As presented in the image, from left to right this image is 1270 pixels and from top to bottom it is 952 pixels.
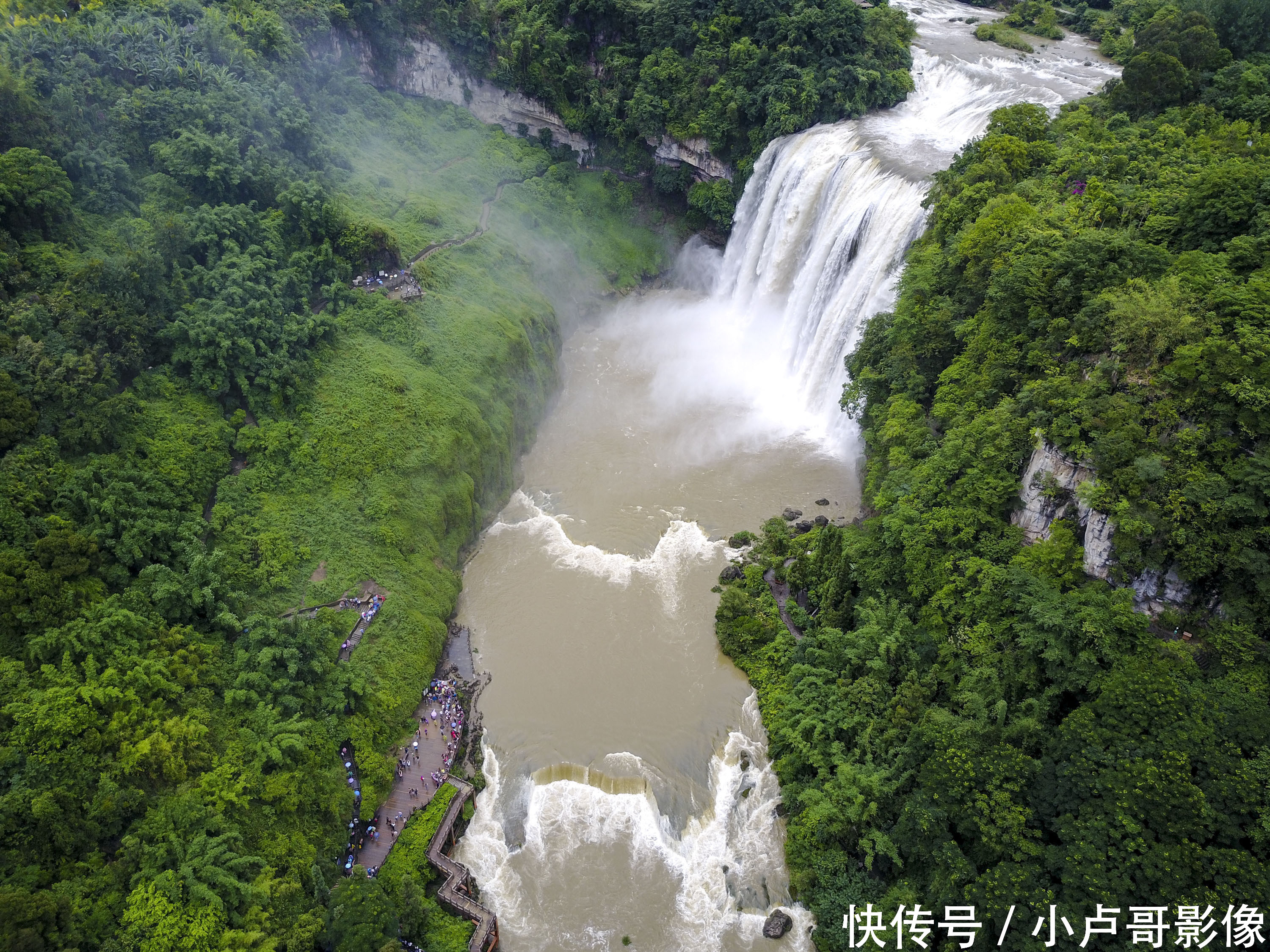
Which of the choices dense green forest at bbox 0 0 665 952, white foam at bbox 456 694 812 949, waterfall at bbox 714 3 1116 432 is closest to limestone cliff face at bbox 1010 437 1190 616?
white foam at bbox 456 694 812 949

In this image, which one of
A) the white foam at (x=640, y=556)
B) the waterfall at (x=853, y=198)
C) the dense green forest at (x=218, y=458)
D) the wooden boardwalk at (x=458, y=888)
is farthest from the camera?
the waterfall at (x=853, y=198)

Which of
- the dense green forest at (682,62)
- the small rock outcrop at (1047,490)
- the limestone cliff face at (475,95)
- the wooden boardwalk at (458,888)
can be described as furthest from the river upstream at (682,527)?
the limestone cliff face at (475,95)

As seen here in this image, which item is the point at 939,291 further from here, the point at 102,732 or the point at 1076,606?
the point at 102,732

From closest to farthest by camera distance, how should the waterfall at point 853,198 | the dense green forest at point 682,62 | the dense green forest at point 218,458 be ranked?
the dense green forest at point 218,458, the waterfall at point 853,198, the dense green forest at point 682,62

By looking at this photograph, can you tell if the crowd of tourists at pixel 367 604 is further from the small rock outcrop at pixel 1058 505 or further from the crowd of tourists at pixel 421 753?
the small rock outcrop at pixel 1058 505

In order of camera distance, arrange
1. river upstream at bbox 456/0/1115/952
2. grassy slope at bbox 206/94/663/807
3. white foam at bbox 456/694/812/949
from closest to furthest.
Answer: white foam at bbox 456/694/812/949, river upstream at bbox 456/0/1115/952, grassy slope at bbox 206/94/663/807

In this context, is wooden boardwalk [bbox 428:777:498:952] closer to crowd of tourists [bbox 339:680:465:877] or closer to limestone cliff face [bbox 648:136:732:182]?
crowd of tourists [bbox 339:680:465:877]

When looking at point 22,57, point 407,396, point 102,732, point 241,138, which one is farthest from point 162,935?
point 22,57

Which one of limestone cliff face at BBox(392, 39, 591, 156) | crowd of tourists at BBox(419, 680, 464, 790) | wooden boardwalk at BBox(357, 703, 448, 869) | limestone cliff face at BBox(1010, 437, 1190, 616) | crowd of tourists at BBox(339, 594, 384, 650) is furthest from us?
limestone cliff face at BBox(392, 39, 591, 156)
